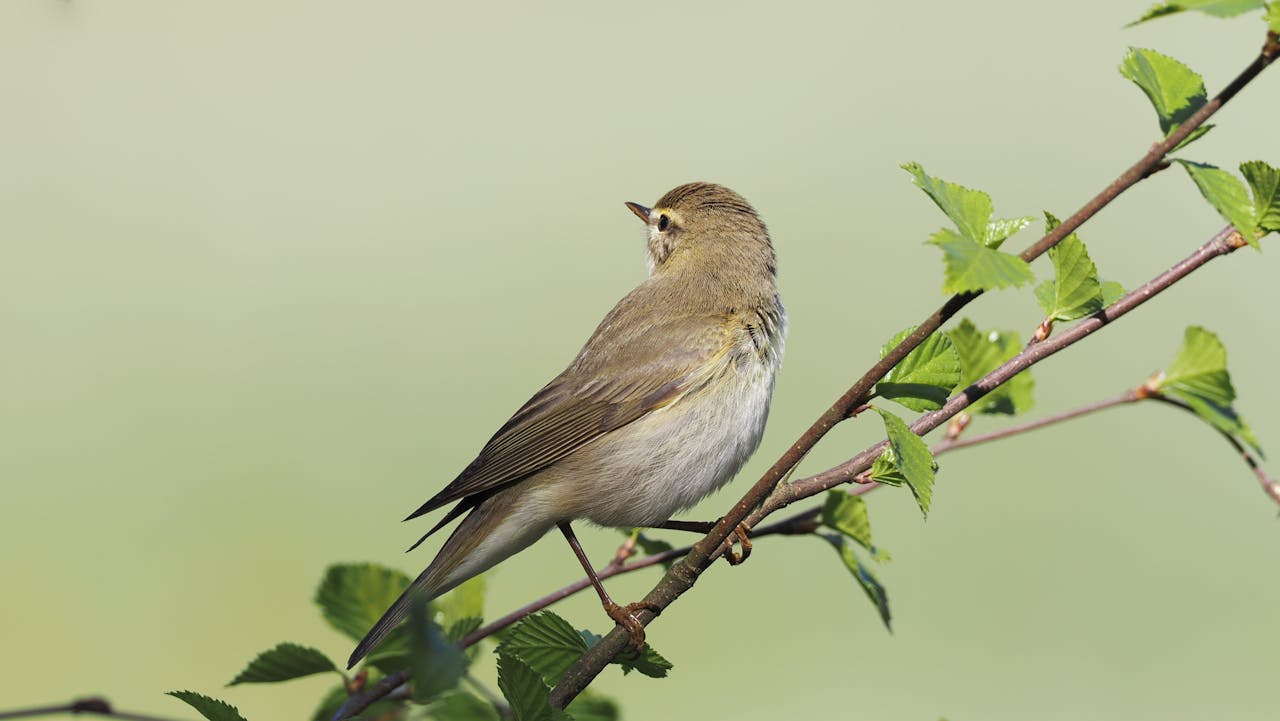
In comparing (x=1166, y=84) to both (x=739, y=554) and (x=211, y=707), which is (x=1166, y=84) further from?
(x=211, y=707)

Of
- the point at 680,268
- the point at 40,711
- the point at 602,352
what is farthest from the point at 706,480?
the point at 40,711

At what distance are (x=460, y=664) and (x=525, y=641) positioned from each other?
24.5 inches

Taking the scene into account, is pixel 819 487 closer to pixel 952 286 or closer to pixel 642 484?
pixel 952 286

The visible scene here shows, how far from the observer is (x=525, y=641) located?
1621 mm

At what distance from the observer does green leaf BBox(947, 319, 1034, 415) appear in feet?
6.56

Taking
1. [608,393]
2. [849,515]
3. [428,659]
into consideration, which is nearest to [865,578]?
[849,515]

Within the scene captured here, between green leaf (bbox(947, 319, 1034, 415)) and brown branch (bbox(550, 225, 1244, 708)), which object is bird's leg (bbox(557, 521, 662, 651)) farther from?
green leaf (bbox(947, 319, 1034, 415))

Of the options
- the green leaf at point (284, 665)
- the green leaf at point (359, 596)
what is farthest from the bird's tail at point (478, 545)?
the green leaf at point (284, 665)

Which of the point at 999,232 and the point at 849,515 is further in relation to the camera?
the point at 849,515

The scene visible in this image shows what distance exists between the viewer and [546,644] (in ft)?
5.33

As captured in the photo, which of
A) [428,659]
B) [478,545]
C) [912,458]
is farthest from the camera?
[478,545]

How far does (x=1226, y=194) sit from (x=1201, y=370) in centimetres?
40

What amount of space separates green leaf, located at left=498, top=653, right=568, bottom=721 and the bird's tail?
3.12ft

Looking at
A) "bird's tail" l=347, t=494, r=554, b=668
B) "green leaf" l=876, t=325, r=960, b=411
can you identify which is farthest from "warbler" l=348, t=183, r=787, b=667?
"green leaf" l=876, t=325, r=960, b=411
